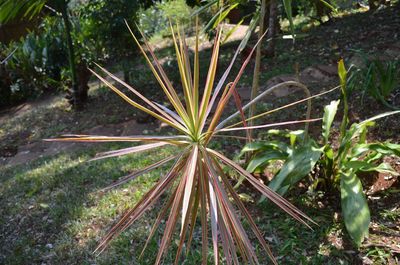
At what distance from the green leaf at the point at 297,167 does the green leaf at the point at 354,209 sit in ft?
0.79

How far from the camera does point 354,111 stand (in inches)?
155

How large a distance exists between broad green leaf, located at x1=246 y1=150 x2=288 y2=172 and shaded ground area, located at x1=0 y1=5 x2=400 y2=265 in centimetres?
33

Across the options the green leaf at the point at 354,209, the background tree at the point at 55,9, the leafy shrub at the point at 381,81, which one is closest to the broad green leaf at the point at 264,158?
the green leaf at the point at 354,209

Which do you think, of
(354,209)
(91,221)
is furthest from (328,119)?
(91,221)

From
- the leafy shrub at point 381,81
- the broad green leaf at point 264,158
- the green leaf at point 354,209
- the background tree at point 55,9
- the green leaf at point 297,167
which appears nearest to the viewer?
the green leaf at point 354,209

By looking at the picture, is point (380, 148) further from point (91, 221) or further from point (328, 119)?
point (91, 221)

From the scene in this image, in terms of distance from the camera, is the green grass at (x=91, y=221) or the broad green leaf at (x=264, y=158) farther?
the broad green leaf at (x=264, y=158)

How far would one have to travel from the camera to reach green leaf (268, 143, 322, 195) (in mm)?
2518

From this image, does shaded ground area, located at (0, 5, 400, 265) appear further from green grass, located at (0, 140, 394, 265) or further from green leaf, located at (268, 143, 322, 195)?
green leaf, located at (268, 143, 322, 195)

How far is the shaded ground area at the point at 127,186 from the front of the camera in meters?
2.55

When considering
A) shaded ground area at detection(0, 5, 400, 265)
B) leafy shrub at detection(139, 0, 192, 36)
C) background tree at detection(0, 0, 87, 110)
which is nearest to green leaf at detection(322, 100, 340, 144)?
shaded ground area at detection(0, 5, 400, 265)

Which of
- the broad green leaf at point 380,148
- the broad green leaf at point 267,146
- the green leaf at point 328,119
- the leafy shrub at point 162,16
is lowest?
the broad green leaf at point 380,148

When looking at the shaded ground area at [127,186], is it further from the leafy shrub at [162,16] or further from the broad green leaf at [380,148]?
the leafy shrub at [162,16]

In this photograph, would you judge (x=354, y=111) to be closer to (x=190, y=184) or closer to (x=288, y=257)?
(x=288, y=257)
